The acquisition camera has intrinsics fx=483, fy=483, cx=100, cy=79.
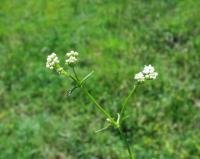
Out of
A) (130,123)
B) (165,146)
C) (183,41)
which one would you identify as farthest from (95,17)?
(165,146)

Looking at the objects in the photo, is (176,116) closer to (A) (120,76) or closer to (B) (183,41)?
(A) (120,76)

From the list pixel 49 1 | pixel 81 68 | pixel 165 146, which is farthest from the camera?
pixel 49 1

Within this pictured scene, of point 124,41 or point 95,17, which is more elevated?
point 95,17

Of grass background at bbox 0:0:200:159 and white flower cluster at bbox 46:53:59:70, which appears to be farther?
grass background at bbox 0:0:200:159

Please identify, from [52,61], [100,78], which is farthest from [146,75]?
[100,78]

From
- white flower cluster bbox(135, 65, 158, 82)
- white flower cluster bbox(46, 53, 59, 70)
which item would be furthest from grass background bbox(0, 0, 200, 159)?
white flower cluster bbox(46, 53, 59, 70)

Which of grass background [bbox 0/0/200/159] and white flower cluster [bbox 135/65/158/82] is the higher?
grass background [bbox 0/0/200/159]

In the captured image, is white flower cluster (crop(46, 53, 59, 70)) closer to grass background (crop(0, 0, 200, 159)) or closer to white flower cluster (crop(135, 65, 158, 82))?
white flower cluster (crop(135, 65, 158, 82))

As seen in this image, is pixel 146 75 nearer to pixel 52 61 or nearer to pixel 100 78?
pixel 52 61
